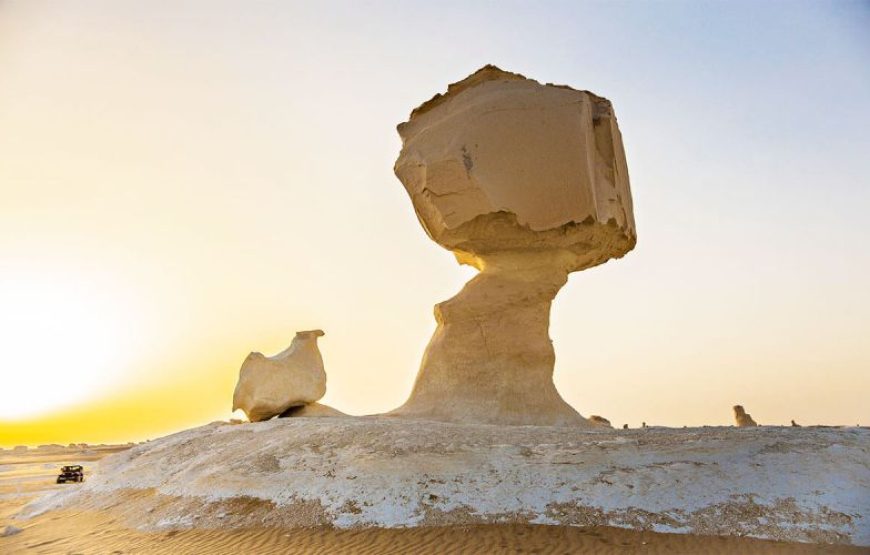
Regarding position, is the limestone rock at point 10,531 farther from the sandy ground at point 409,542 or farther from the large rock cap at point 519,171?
the large rock cap at point 519,171

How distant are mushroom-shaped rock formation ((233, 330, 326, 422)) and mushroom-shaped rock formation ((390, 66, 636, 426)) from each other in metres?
2.40

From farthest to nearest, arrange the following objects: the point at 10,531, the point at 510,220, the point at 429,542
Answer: the point at 510,220 → the point at 10,531 → the point at 429,542

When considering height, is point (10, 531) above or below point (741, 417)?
below

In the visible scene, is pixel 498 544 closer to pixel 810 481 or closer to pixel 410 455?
pixel 410 455

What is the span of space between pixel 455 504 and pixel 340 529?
125cm

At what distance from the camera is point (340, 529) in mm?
6234

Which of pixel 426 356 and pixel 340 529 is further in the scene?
pixel 426 356

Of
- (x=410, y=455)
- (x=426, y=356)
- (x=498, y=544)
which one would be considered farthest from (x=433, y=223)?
(x=498, y=544)

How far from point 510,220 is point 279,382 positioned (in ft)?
18.7

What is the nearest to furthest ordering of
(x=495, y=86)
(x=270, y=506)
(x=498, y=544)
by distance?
(x=498, y=544), (x=270, y=506), (x=495, y=86)

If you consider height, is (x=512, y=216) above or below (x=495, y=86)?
below

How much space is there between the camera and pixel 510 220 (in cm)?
1135

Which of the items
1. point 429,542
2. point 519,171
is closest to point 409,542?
point 429,542

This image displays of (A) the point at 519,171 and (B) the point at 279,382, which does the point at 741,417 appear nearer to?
(A) the point at 519,171
